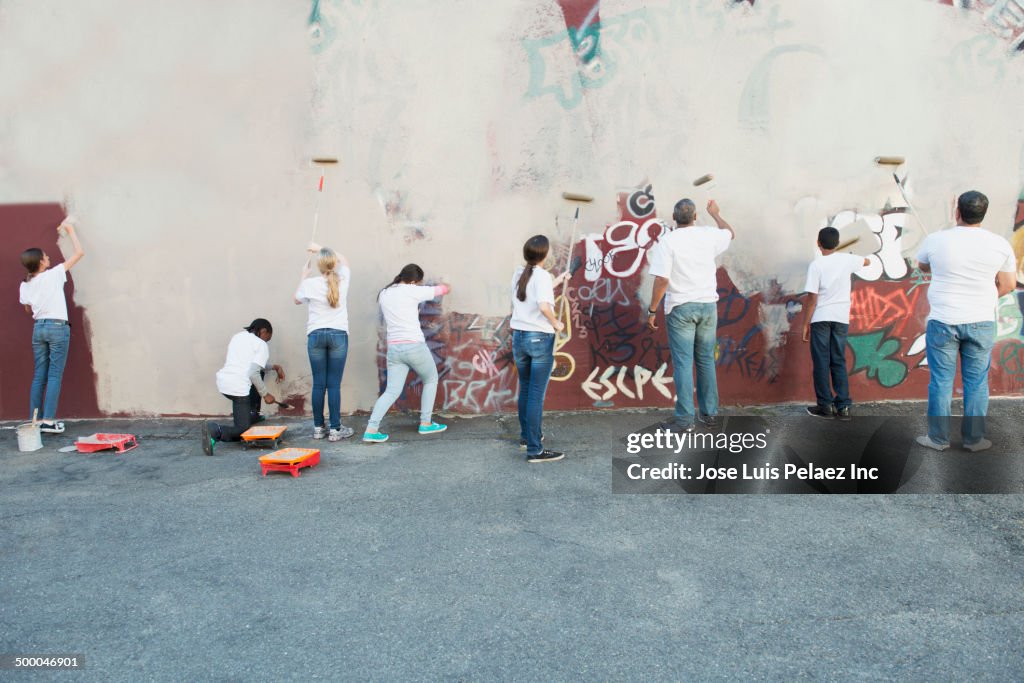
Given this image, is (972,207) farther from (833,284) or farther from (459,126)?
(459,126)

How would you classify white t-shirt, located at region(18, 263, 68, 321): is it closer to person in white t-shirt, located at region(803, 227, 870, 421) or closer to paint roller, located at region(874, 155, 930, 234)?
person in white t-shirt, located at region(803, 227, 870, 421)

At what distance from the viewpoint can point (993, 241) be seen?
4.64m

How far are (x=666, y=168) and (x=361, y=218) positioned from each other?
297 cm

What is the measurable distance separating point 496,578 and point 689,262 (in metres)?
3.21

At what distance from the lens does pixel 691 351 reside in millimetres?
5512

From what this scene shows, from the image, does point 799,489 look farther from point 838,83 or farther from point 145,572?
point 838,83

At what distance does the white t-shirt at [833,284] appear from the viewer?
19.1 ft

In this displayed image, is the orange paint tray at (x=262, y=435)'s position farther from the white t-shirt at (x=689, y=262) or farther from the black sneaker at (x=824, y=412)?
the black sneaker at (x=824, y=412)

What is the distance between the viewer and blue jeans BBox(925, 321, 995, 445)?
471cm

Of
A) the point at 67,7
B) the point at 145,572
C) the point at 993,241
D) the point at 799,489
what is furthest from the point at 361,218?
the point at 993,241

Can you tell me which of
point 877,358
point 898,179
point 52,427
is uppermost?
point 898,179

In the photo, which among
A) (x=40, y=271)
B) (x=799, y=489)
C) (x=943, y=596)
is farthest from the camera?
(x=40, y=271)

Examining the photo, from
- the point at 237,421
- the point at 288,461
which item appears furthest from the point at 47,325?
the point at 288,461

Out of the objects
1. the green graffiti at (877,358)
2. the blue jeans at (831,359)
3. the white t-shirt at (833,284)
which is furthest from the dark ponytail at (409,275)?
the green graffiti at (877,358)
